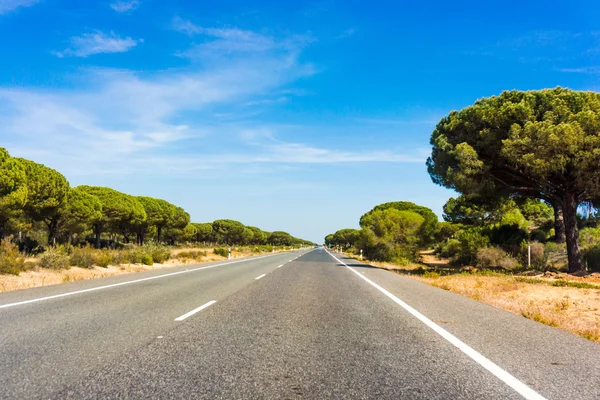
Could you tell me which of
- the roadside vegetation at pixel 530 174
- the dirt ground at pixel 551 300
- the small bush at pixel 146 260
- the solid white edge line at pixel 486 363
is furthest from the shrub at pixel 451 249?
the solid white edge line at pixel 486 363

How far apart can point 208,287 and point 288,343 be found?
26.0ft

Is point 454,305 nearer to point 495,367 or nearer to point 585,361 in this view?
point 585,361

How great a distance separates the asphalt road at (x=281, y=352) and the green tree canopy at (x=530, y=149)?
13225mm

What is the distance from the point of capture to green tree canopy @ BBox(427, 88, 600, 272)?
63.4ft

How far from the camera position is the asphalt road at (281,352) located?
3932 mm

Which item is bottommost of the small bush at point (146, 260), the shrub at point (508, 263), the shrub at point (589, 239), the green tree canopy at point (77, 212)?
the small bush at point (146, 260)

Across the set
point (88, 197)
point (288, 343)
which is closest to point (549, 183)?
point (288, 343)

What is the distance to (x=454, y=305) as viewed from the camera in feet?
32.8

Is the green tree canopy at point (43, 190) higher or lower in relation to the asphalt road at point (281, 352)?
higher

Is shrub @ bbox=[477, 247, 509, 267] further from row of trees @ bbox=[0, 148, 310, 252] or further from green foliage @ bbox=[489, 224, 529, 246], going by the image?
row of trees @ bbox=[0, 148, 310, 252]

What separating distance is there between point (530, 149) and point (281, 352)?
18.9 metres

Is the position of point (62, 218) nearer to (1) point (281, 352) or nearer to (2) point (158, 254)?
(2) point (158, 254)

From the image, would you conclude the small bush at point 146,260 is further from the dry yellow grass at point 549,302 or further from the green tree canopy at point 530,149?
the dry yellow grass at point 549,302

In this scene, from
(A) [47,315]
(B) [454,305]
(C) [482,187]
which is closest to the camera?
(A) [47,315]
